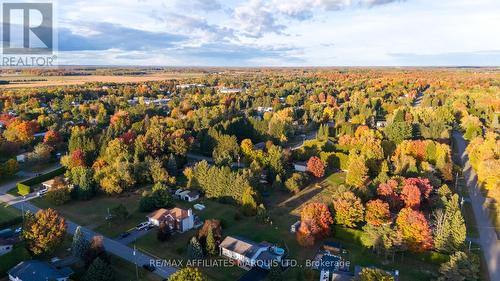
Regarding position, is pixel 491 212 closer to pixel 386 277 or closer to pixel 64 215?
pixel 386 277

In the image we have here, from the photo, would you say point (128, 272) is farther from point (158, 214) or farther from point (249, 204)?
point (249, 204)

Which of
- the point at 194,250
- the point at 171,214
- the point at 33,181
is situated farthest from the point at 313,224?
the point at 33,181

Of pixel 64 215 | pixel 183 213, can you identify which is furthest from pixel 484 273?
pixel 64 215

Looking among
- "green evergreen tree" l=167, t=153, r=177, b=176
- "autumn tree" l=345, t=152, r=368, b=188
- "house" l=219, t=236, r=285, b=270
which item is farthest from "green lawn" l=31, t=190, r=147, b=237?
"autumn tree" l=345, t=152, r=368, b=188

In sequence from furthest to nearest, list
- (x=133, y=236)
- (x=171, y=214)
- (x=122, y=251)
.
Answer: (x=171, y=214) < (x=133, y=236) < (x=122, y=251)

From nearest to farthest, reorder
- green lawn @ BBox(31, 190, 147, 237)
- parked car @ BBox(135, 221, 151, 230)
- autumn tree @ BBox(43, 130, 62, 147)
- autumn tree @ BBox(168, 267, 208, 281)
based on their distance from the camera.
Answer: autumn tree @ BBox(168, 267, 208, 281) < parked car @ BBox(135, 221, 151, 230) < green lawn @ BBox(31, 190, 147, 237) < autumn tree @ BBox(43, 130, 62, 147)

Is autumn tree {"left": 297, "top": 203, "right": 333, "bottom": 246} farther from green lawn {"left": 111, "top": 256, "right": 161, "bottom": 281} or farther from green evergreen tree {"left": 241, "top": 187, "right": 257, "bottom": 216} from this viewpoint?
green lawn {"left": 111, "top": 256, "right": 161, "bottom": 281}
